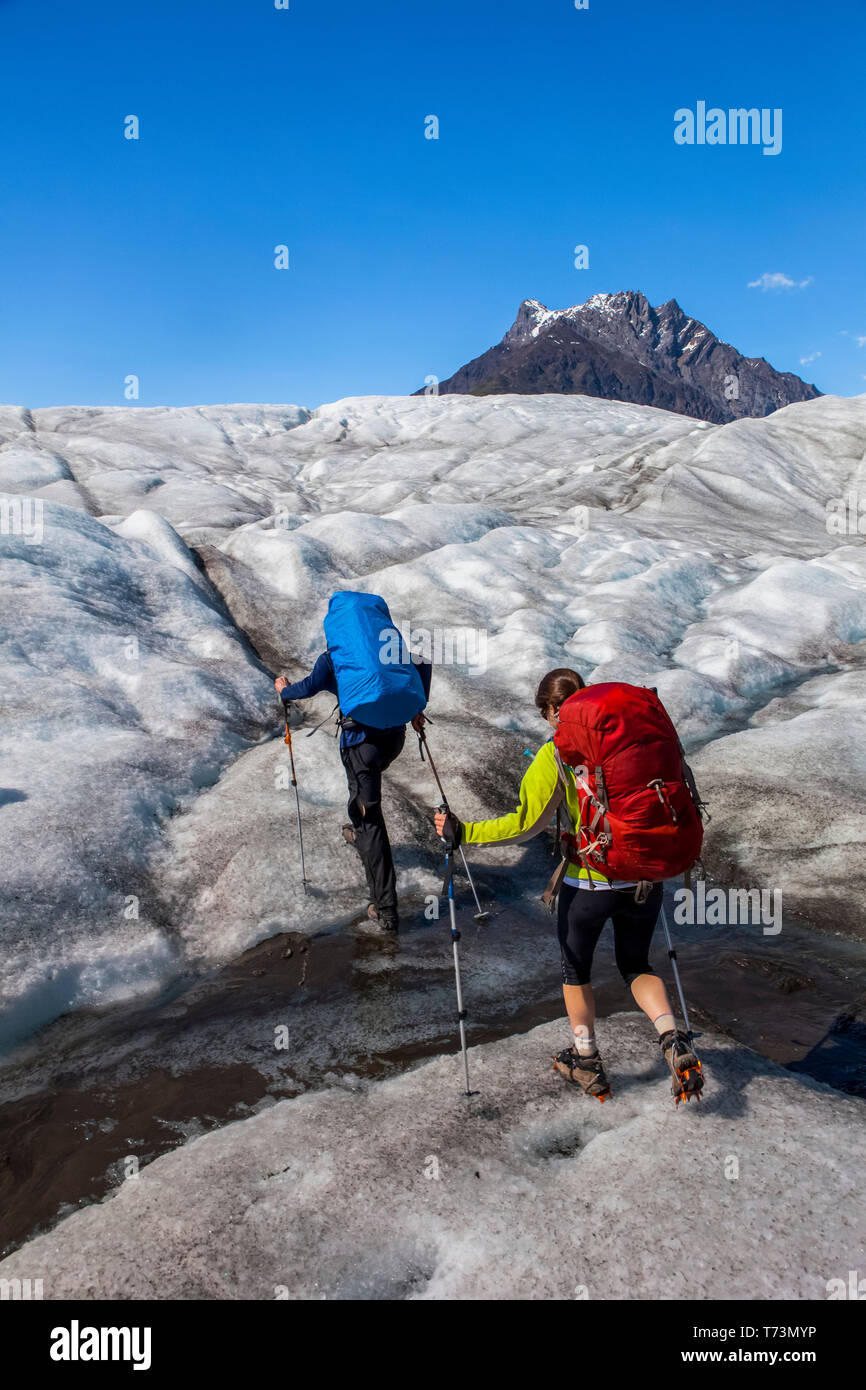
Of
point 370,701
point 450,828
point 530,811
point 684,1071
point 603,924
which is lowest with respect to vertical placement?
point 684,1071

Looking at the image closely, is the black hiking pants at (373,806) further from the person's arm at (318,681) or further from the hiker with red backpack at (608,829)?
the hiker with red backpack at (608,829)

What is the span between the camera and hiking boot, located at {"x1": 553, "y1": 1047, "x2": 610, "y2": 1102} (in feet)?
20.7

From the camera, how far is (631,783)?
18.4 feet

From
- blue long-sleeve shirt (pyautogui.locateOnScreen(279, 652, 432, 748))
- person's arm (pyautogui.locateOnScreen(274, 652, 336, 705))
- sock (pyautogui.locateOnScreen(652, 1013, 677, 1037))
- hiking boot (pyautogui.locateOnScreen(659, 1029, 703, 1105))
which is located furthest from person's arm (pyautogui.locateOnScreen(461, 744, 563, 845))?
person's arm (pyautogui.locateOnScreen(274, 652, 336, 705))

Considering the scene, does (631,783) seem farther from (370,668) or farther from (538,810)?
(370,668)

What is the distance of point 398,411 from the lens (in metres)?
78.9

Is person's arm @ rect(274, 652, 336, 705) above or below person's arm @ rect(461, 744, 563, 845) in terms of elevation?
above

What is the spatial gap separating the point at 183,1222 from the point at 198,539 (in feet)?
83.5

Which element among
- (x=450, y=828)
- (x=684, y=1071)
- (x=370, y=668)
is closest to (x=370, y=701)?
(x=370, y=668)

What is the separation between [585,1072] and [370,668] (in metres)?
5.14

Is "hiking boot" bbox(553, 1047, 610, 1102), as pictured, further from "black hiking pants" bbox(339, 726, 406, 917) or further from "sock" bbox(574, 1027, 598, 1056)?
"black hiking pants" bbox(339, 726, 406, 917)

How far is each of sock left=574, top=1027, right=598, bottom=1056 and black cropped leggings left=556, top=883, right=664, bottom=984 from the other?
44 centimetres

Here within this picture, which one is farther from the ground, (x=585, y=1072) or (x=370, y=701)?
(x=370, y=701)

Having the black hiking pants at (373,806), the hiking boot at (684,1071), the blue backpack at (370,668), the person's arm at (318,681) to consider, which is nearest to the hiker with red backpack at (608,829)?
the hiking boot at (684,1071)
